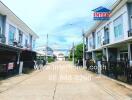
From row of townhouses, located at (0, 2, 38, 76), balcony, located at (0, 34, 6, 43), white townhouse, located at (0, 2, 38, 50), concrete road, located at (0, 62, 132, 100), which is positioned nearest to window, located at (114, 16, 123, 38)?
concrete road, located at (0, 62, 132, 100)

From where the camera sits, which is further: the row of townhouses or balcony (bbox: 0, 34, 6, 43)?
balcony (bbox: 0, 34, 6, 43)

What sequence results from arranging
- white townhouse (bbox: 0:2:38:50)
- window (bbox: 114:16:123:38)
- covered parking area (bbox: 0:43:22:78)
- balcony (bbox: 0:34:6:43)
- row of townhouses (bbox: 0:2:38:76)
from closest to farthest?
covered parking area (bbox: 0:43:22:78) < row of townhouses (bbox: 0:2:38:76) < window (bbox: 114:16:123:38) < white townhouse (bbox: 0:2:38:50) < balcony (bbox: 0:34:6:43)

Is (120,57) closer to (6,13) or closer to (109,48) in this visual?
(109,48)

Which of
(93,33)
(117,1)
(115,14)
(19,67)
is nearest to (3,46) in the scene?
(19,67)

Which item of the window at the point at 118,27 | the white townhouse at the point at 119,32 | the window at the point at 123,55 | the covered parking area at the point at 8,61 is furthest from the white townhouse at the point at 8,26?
the window at the point at 123,55

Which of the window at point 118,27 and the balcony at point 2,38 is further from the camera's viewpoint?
the balcony at point 2,38

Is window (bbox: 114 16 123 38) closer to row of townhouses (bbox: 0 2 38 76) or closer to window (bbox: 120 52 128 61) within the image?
window (bbox: 120 52 128 61)

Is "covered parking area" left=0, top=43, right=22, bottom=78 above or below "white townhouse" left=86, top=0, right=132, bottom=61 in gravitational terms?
below

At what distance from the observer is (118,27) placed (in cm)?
2347

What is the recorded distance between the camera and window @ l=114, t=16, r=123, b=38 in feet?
73.7

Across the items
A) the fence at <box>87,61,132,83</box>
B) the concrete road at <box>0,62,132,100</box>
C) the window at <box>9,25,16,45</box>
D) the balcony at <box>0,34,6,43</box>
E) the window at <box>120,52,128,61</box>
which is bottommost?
the concrete road at <box>0,62,132,100</box>

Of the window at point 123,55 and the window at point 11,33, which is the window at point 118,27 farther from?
the window at point 11,33

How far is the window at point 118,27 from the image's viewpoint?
22.5 metres

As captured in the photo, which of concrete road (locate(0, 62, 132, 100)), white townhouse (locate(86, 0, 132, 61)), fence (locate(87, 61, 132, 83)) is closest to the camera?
concrete road (locate(0, 62, 132, 100))
